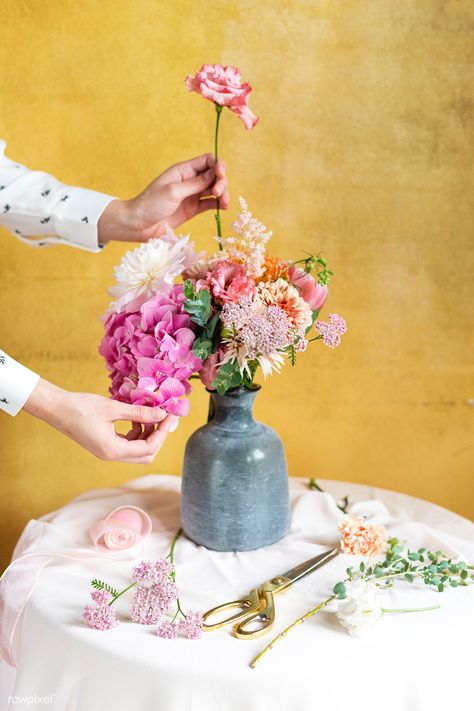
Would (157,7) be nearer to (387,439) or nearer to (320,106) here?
(320,106)

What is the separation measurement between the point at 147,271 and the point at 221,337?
0.52 ft

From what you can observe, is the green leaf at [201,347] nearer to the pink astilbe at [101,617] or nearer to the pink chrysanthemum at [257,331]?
the pink chrysanthemum at [257,331]

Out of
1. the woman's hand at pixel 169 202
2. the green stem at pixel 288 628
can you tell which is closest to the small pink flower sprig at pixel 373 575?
the green stem at pixel 288 628

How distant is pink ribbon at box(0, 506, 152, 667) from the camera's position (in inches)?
48.1

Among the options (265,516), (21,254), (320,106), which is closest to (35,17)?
(21,254)

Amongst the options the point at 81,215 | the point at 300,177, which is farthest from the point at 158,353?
the point at 300,177

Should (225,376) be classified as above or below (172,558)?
above

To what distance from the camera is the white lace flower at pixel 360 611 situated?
3.43ft

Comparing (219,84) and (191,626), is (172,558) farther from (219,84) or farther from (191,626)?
(219,84)

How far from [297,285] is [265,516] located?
405 mm

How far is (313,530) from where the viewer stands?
4.72 feet

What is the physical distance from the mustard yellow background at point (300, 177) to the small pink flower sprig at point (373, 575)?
1.05m

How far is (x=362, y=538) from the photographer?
1319 mm

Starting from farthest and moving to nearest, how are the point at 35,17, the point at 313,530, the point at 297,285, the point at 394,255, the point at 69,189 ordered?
the point at 394,255 → the point at 35,17 → the point at 69,189 → the point at 313,530 → the point at 297,285
